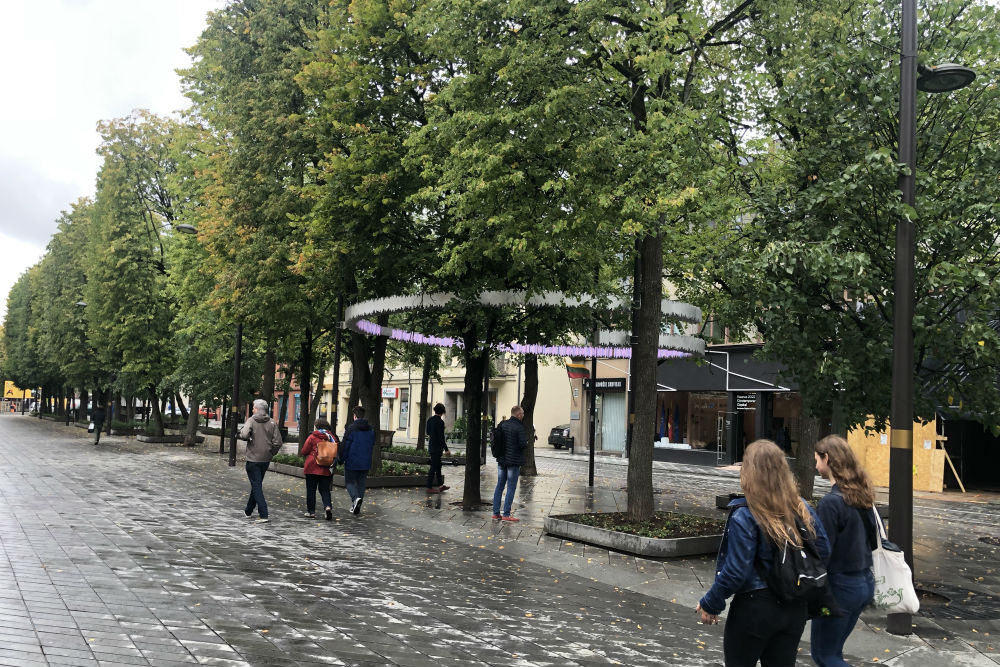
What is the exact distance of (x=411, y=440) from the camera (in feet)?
175

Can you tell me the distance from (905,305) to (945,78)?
2.42 m

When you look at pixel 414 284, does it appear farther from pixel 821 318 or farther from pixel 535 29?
pixel 821 318

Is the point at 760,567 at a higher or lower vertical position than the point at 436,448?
higher

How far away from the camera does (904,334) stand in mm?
8203

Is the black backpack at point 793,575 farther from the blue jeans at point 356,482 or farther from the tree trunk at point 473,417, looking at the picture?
the tree trunk at point 473,417

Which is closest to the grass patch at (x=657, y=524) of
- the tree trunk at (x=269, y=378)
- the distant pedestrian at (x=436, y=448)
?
the distant pedestrian at (x=436, y=448)

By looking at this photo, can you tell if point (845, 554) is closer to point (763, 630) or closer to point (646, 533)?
point (763, 630)

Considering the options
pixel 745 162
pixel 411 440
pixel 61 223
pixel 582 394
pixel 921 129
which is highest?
pixel 61 223

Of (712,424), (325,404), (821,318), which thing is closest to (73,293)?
(325,404)

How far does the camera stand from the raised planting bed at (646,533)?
35.9 feet

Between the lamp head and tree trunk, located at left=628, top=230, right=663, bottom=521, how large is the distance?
421 cm

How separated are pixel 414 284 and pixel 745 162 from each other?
756cm

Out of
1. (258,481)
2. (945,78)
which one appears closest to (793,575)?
(945,78)

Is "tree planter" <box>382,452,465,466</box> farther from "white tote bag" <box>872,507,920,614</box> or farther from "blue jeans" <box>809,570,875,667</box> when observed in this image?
"blue jeans" <box>809,570,875,667</box>
